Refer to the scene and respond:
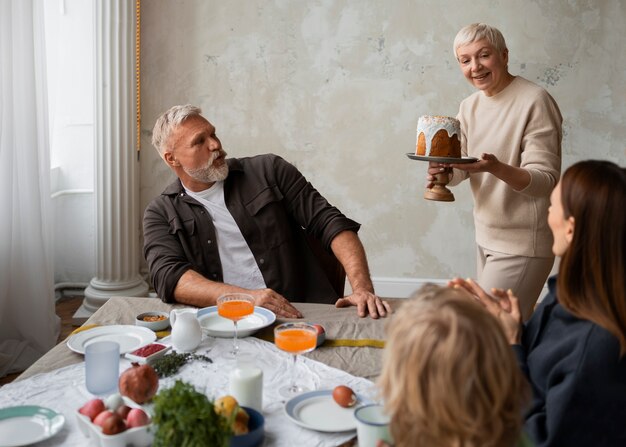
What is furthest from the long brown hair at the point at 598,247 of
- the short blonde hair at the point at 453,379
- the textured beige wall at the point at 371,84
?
the textured beige wall at the point at 371,84

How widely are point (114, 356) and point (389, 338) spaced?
0.69 metres

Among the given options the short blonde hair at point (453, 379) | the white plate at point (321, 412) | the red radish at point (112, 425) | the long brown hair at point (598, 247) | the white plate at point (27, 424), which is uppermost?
the long brown hair at point (598, 247)

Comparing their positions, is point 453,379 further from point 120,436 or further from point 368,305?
point 368,305

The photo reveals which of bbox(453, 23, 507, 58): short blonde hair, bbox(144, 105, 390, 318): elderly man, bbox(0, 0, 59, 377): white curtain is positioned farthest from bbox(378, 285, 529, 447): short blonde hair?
bbox(0, 0, 59, 377): white curtain

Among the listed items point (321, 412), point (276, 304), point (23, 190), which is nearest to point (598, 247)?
point (321, 412)

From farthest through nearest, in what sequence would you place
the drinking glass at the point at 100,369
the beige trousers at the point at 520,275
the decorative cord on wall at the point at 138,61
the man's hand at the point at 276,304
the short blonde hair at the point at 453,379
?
the decorative cord on wall at the point at 138,61 < the beige trousers at the point at 520,275 < the man's hand at the point at 276,304 < the drinking glass at the point at 100,369 < the short blonde hair at the point at 453,379

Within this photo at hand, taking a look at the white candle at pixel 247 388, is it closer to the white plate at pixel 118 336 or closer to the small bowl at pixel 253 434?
the small bowl at pixel 253 434

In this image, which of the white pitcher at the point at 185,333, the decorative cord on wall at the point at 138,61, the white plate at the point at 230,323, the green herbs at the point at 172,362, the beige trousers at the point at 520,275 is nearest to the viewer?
the green herbs at the point at 172,362

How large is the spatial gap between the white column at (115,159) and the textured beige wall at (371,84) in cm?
42

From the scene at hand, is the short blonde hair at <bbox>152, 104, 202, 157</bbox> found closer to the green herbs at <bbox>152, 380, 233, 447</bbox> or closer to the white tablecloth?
the white tablecloth

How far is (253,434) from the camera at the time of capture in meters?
1.19

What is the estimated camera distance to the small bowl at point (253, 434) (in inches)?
46.1

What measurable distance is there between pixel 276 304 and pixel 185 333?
1.24 ft

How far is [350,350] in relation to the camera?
1.66 meters
